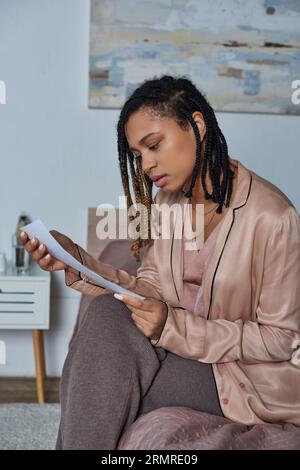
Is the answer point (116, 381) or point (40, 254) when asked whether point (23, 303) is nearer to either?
point (40, 254)

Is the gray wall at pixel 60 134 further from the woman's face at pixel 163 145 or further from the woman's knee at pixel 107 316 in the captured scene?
the woman's knee at pixel 107 316

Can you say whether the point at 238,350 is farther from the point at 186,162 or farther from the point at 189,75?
the point at 189,75

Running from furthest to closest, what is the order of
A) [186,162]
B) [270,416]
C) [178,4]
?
[178,4]
[186,162]
[270,416]

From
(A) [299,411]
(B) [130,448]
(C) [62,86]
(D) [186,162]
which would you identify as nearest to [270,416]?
(A) [299,411]

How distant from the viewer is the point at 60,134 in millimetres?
2820

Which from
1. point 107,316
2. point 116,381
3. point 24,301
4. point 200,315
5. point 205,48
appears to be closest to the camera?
point 116,381

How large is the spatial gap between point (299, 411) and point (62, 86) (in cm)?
192

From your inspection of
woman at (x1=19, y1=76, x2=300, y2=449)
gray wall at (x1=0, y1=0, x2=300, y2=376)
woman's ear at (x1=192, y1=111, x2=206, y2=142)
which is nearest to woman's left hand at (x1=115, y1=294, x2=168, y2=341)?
woman at (x1=19, y1=76, x2=300, y2=449)

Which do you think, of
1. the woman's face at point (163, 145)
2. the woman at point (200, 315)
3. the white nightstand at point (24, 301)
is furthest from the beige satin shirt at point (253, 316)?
the white nightstand at point (24, 301)

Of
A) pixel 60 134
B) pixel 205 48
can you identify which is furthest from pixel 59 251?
pixel 205 48

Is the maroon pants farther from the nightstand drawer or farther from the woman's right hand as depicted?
the nightstand drawer

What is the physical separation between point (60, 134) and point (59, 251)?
61.6 inches

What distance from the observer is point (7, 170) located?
2836mm

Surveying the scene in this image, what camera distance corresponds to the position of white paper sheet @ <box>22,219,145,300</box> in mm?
1307
